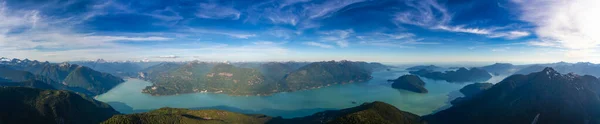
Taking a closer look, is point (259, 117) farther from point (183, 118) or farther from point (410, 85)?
point (410, 85)

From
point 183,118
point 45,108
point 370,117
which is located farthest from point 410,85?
point 45,108

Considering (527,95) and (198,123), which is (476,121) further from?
(198,123)

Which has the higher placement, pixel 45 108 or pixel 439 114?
pixel 45 108

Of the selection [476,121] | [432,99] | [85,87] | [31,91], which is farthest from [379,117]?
[85,87]

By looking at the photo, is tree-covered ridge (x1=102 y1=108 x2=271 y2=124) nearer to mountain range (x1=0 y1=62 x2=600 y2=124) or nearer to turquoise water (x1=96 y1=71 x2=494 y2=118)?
mountain range (x1=0 y1=62 x2=600 y2=124)

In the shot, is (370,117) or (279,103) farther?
(279,103)

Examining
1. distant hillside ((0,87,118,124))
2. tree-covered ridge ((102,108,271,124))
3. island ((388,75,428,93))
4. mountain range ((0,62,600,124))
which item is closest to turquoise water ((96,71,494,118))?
island ((388,75,428,93))

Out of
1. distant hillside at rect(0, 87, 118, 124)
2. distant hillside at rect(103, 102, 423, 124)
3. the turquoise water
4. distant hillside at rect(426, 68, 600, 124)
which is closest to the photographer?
distant hillside at rect(103, 102, 423, 124)
